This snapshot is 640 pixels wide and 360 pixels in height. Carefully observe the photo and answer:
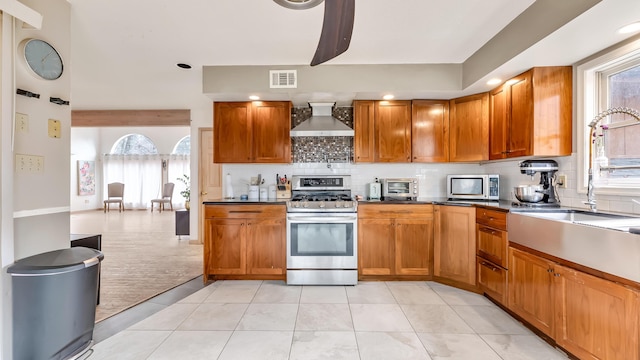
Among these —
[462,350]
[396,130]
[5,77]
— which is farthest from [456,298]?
[5,77]

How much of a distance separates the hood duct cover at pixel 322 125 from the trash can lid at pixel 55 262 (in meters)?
2.26

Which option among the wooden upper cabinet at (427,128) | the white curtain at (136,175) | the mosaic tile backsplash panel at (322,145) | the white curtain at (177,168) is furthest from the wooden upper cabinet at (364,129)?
the white curtain at (136,175)

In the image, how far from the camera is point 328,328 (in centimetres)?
222

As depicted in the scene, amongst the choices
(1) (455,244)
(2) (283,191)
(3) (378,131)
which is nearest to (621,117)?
(1) (455,244)

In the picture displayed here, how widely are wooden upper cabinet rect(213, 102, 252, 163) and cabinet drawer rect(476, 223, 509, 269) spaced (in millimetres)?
2703

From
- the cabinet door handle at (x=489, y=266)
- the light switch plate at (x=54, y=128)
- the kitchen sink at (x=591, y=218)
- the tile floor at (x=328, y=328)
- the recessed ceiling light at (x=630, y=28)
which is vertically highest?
the recessed ceiling light at (x=630, y=28)

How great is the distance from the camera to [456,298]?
2.80 meters

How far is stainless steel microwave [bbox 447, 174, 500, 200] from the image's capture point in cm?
313

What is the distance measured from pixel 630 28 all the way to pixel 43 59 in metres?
3.86

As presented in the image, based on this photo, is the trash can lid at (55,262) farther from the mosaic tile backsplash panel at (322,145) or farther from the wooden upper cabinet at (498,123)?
the wooden upper cabinet at (498,123)

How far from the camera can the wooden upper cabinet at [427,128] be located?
3.47 m

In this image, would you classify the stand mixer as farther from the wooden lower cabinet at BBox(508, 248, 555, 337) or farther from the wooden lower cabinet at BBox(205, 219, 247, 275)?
the wooden lower cabinet at BBox(205, 219, 247, 275)

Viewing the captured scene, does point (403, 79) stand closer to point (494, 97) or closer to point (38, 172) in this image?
point (494, 97)

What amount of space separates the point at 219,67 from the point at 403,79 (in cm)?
207
